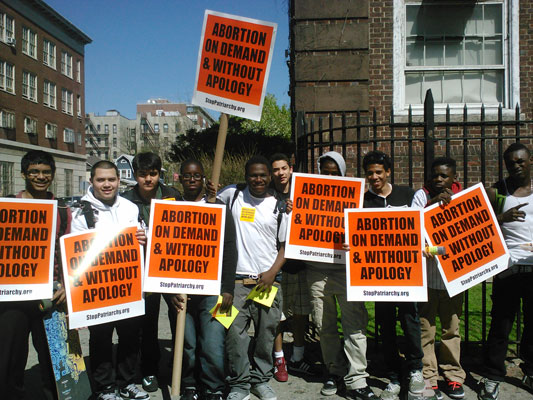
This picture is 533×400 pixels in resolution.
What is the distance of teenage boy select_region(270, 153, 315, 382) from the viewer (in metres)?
4.46

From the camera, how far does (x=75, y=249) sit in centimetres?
353

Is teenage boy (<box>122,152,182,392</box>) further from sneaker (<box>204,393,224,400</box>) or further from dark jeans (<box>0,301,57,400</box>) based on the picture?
dark jeans (<box>0,301,57,400</box>)

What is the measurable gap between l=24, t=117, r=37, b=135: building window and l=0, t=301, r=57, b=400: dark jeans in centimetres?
3952

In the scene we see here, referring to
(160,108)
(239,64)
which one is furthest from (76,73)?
(160,108)

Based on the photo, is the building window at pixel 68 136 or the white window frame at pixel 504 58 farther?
the building window at pixel 68 136

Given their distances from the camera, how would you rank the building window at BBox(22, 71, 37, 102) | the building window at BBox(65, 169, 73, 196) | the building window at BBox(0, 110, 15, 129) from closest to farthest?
the building window at BBox(0, 110, 15, 129) → the building window at BBox(22, 71, 37, 102) → the building window at BBox(65, 169, 73, 196)

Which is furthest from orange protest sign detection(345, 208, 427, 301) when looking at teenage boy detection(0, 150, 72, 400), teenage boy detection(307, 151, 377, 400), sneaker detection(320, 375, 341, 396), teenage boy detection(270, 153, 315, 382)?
teenage boy detection(0, 150, 72, 400)

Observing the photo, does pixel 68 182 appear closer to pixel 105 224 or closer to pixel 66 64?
pixel 66 64

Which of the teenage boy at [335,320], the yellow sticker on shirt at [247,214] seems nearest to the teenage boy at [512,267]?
the teenage boy at [335,320]

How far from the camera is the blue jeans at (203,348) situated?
3799 millimetres

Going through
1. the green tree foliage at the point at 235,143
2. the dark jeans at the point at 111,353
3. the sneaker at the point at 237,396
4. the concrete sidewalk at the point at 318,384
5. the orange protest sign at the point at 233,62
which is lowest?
the concrete sidewalk at the point at 318,384

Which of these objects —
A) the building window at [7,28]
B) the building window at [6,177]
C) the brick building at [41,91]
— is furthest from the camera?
the brick building at [41,91]

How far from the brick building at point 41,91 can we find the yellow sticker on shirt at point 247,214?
32.8 meters

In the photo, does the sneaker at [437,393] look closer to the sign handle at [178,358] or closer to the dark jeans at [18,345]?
the sign handle at [178,358]
